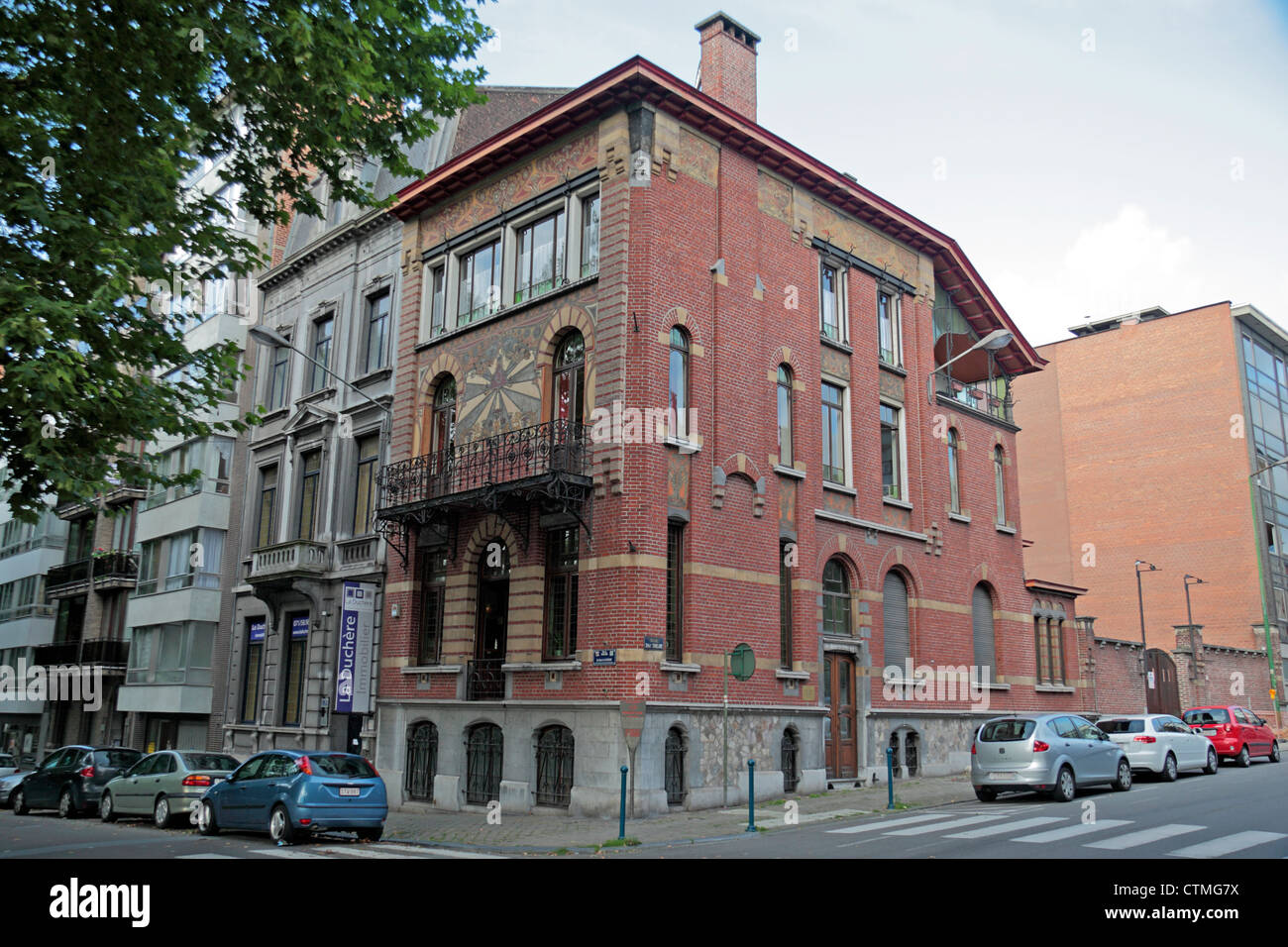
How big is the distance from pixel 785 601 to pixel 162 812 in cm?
1317

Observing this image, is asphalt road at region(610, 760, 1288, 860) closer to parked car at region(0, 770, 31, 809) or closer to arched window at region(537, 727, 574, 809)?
arched window at region(537, 727, 574, 809)

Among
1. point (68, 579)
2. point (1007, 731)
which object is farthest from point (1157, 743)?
point (68, 579)

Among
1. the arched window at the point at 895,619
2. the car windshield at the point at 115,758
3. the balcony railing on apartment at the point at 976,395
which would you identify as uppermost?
the balcony railing on apartment at the point at 976,395

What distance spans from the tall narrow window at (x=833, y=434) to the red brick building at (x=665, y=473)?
0.08 m

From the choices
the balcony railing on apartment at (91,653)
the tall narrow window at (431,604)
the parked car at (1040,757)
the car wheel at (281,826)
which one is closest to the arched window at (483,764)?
the tall narrow window at (431,604)

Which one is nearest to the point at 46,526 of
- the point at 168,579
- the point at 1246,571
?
the point at 168,579

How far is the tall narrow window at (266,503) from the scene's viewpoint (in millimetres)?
30797

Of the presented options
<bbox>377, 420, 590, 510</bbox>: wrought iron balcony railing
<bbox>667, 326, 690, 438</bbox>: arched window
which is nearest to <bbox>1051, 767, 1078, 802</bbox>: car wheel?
<bbox>667, 326, 690, 438</bbox>: arched window

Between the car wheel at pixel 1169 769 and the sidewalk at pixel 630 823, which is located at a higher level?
the car wheel at pixel 1169 769

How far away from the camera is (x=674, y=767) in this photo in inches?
755

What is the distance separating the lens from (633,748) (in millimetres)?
18297

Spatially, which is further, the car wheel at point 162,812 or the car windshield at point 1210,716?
the car windshield at point 1210,716

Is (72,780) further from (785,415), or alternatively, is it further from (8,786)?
(785,415)

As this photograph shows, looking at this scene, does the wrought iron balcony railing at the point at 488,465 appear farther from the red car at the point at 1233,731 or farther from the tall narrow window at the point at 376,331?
the red car at the point at 1233,731
